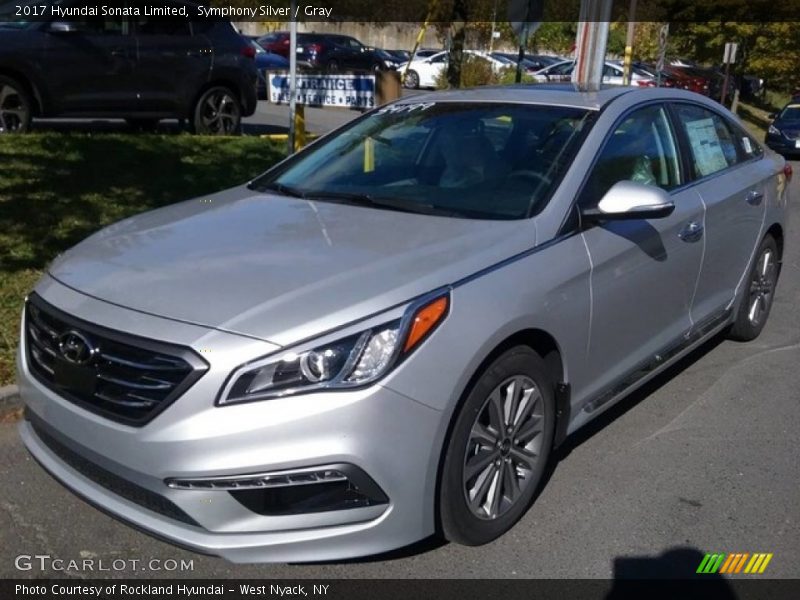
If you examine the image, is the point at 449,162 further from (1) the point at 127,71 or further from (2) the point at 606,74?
(2) the point at 606,74

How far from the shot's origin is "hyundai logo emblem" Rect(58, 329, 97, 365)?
126 inches

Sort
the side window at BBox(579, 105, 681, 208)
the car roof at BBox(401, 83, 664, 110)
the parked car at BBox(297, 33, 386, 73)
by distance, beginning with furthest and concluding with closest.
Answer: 1. the parked car at BBox(297, 33, 386, 73)
2. the car roof at BBox(401, 83, 664, 110)
3. the side window at BBox(579, 105, 681, 208)

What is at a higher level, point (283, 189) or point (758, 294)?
point (283, 189)

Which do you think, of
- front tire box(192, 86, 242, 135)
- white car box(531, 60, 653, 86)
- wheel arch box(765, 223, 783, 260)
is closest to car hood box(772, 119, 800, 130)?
white car box(531, 60, 653, 86)

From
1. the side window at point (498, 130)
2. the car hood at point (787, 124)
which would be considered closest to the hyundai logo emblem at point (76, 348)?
the side window at point (498, 130)

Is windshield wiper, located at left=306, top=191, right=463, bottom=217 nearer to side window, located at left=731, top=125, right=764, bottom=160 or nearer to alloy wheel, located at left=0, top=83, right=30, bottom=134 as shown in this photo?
side window, located at left=731, top=125, right=764, bottom=160

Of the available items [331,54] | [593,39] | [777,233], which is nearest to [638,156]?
[777,233]

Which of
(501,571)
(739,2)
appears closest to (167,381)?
(501,571)

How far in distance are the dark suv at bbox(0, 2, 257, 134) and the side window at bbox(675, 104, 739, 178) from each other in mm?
7408

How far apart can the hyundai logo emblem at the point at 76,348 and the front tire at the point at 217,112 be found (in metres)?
8.85

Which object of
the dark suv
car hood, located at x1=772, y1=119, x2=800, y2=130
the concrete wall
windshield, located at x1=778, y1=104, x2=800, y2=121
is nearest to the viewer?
the dark suv

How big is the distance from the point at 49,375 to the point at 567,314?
6.56ft

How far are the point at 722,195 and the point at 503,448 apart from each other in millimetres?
2431

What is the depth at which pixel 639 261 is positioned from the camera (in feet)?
14.3
